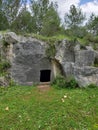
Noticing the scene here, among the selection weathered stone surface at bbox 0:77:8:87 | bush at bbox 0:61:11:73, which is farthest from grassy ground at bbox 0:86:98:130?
bush at bbox 0:61:11:73

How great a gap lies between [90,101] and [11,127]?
4.23 meters

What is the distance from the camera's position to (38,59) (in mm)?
15016

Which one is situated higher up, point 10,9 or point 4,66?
point 10,9

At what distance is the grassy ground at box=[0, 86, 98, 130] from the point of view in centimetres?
828

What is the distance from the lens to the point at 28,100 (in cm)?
1057

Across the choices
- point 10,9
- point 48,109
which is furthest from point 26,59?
point 10,9

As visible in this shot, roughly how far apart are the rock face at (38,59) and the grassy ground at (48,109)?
7.73 ft

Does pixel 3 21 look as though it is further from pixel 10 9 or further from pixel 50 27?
pixel 50 27

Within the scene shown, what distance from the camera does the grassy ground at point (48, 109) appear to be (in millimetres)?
8281

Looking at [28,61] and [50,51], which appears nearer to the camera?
[28,61]

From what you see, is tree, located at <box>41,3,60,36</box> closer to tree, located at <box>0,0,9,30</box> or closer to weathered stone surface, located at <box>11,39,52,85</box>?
weathered stone surface, located at <box>11,39,52,85</box>

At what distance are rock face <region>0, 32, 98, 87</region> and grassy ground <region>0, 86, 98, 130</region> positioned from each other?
236cm

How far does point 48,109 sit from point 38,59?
6008 mm

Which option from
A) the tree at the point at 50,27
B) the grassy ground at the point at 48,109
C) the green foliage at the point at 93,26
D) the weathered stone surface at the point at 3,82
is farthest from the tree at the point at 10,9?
the grassy ground at the point at 48,109
